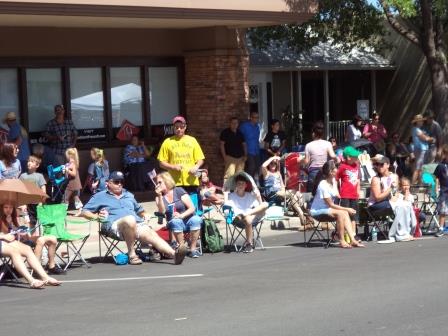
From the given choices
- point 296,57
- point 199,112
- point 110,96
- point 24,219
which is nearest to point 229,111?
point 199,112

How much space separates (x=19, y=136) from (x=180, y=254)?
17.6ft

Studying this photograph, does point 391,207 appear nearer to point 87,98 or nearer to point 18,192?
point 18,192

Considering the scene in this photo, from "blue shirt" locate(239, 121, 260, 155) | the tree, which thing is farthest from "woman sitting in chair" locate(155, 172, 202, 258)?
the tree

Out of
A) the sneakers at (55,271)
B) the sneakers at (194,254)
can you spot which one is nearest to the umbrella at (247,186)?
the sneakers at (194,254)

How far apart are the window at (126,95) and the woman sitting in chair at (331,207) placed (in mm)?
6510

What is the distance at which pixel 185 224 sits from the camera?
45.0 ft

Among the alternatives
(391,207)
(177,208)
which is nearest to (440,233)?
(391,207)

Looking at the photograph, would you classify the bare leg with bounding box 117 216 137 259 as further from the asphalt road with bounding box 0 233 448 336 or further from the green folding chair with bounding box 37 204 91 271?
the green folding chair with bounding box 37 204 91 271

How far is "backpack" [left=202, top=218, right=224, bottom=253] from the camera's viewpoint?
1416cm

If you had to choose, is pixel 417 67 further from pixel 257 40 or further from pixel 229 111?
pixel 229 111

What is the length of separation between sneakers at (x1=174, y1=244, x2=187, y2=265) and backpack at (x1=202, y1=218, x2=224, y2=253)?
1.24 meters

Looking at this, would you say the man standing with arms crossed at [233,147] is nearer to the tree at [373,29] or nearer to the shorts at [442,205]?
the tree at [373,29]

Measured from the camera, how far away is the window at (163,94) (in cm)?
2066

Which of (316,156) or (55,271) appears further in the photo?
(316,156)
